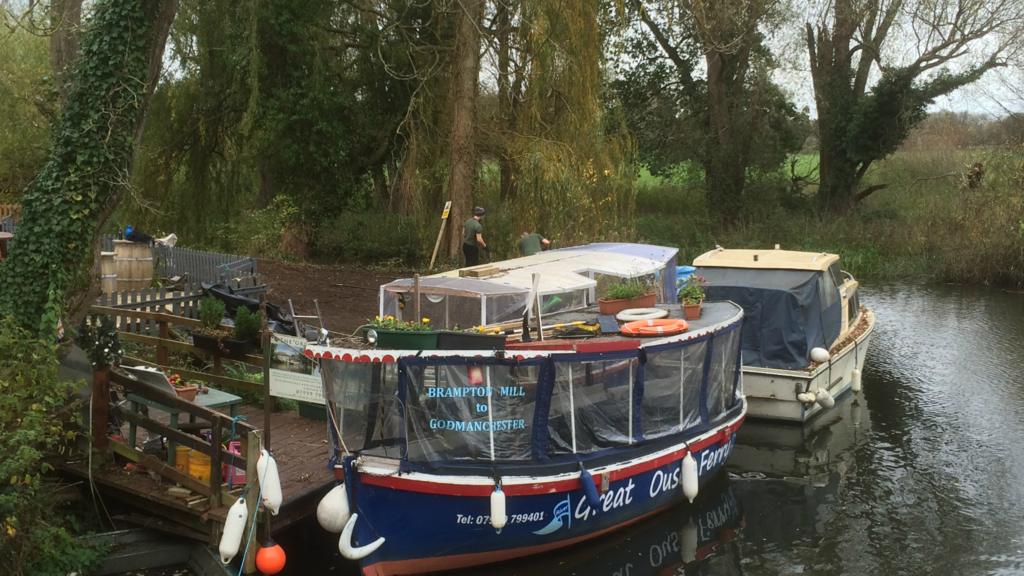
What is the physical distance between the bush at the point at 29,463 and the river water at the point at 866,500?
255 cm

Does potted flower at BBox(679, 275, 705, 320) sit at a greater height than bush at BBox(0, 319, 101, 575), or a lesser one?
greater

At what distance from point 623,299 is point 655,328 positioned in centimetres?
134

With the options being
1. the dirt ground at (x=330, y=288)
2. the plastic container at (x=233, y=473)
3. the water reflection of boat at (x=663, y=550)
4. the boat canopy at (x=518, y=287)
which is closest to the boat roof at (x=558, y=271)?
the boat canopy at (x=518, y=287)

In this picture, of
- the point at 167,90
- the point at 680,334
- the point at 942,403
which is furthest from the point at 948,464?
the point at 167,90

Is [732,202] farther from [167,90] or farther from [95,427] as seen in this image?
[95,427]

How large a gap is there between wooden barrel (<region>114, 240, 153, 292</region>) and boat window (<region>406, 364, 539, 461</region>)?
9701 mm

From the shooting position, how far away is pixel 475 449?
888 centimetres

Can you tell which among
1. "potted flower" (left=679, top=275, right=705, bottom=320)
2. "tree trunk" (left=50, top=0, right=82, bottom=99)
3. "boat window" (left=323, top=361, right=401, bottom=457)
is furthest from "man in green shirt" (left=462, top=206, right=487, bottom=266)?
"boat window" (left=323, top=361, right=401, bottom=457)

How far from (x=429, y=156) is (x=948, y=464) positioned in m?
14.2

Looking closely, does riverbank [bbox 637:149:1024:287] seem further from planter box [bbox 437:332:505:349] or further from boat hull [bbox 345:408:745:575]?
planter box [bbox 437:332:505:349]

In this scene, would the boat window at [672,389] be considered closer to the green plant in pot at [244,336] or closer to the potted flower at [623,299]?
the potted flower at [623,299]

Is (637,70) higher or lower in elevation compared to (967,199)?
higher

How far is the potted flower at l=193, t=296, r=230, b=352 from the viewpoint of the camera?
12.3 meters

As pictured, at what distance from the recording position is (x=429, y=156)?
22.8 meters
